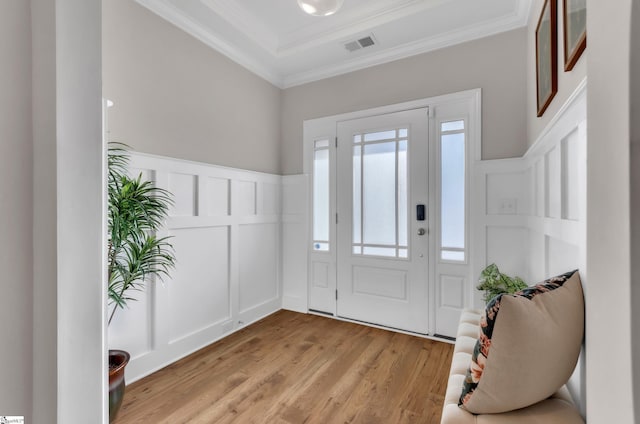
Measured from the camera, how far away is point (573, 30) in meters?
1.25

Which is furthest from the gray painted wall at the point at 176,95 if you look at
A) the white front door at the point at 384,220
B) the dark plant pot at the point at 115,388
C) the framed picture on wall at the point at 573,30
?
the framed picture on wall at the point at 573,30

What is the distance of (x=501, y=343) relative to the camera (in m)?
0.98

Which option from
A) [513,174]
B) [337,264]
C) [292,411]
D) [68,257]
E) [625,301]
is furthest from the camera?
[337,264]

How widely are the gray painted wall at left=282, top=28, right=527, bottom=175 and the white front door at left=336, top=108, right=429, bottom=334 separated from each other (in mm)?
238

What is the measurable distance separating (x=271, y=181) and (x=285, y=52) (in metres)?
1.29

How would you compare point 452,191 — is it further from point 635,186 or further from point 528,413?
point 635,186

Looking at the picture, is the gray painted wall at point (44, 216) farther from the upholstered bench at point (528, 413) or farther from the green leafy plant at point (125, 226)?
the upholstered bench at point (528, 413)

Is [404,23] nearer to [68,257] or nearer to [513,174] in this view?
[513,174]

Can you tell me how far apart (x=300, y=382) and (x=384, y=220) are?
1595mm

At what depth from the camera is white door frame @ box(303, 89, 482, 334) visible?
2580mm

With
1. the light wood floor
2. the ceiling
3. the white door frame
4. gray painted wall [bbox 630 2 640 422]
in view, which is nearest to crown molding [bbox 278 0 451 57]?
the ceiling

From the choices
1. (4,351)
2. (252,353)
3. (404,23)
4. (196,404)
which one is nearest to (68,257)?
(4,351)

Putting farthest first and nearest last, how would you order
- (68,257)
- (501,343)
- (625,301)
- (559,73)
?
1. (559,73)
2. (501,343)
3. (68,257)
4. (625,301)

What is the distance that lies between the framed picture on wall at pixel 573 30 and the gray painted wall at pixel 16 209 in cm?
169
